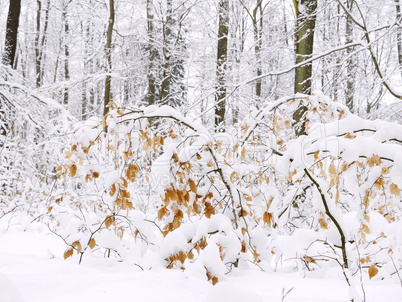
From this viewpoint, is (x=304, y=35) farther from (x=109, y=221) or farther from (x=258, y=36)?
(x=109, y=221)

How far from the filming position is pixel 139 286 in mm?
1702

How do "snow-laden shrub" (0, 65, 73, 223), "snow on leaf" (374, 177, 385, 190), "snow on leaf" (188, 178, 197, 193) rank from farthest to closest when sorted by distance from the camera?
"snow-laden shrub" (0, 65, 73, 223), "snow on leaf" (188, 178, 197, 193), "snow on leaf" (374, 177, 385, 190)

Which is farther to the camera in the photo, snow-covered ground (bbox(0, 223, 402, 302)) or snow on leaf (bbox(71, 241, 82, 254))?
snow on leaf (bbox(71, 241, 82, 254))

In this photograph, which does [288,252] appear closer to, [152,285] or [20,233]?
[152,285]

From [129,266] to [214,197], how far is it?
0.78m

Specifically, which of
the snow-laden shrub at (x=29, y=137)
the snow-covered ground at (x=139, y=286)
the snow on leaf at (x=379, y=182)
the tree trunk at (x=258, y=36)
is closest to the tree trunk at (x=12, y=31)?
the snow-laden shrub at (x=29, y=137)

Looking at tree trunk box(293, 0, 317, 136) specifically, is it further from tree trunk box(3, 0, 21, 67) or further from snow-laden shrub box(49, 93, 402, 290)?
tree trunk box(3, 0, 21, 67)

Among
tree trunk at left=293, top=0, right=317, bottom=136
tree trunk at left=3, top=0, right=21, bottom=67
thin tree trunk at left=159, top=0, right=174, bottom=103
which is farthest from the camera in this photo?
thin tree trunk at left=159, top=0, right=174, bottom=103

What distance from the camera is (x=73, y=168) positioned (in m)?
2.46

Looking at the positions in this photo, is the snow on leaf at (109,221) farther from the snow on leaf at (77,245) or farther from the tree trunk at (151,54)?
the tree trunk at (151,54)

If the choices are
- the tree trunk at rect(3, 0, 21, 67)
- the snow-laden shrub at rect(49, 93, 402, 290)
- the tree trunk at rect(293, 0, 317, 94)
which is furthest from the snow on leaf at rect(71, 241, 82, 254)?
the tree trunk at rect(3, 0, 21, 67)

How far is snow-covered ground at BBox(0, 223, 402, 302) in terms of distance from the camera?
1258 millimetres

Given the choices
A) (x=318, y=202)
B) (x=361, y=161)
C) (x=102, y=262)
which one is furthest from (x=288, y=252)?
(x=102, y=262)

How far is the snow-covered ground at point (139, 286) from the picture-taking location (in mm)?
1258
